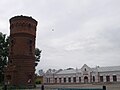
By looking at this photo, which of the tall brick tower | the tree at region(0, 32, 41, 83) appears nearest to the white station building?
the tree at region(0, 32, 41, 83)

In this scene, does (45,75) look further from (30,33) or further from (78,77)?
(30,33)

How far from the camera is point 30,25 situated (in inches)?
1347

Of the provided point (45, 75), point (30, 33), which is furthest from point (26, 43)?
point (45, 75)

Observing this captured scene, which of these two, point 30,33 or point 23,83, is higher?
point 30,33

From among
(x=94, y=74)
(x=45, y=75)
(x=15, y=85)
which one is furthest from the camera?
(x=45, y=75)

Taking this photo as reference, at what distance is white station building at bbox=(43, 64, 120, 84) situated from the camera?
65875 mm

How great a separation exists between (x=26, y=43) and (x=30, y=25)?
288 cm

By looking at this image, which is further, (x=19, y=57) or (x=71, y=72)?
(x=71, y=72)

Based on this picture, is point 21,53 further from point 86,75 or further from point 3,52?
point 86,75

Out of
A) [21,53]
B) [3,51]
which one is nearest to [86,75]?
[3,51]

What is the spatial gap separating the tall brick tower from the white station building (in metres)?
34.3

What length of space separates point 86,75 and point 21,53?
41.1 metres

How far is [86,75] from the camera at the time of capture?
7069cm

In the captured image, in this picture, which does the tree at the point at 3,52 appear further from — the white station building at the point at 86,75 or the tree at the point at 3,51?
the white station building at the point at 86,75
